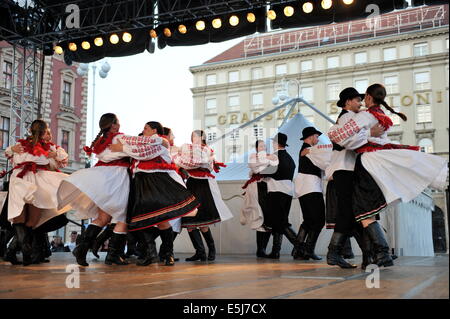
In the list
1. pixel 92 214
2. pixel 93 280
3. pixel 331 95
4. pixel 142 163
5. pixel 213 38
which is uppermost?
pixel 331 95

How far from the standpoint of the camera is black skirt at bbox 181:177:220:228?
5.89 meters

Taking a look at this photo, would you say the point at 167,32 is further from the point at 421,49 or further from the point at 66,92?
the point at 421,49

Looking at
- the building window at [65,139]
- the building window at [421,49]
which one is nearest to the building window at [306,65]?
the building window at [421,49]

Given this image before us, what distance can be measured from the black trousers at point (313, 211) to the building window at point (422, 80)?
33248mm

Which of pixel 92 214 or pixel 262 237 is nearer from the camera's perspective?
pixel 92 214

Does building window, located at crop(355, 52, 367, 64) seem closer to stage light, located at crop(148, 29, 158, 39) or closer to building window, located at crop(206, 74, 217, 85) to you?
building window, located at crop(206, 74, 217, 85)

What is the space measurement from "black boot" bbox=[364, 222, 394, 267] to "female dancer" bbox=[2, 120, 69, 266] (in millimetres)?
2995

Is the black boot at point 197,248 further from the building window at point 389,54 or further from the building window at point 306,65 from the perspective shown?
the building window at point 306,65

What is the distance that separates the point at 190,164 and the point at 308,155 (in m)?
1.31

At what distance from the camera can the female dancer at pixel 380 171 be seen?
3.83 metres

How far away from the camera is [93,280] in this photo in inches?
126
